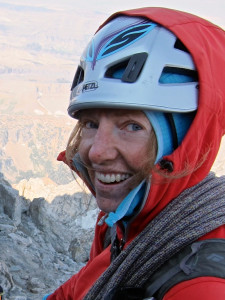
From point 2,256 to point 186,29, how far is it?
345 inches

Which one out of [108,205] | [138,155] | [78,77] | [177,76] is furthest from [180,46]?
[108,205]

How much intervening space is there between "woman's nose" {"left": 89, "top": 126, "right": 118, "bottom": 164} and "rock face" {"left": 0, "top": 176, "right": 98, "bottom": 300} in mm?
4073

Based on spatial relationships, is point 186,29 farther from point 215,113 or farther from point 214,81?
point 215,113

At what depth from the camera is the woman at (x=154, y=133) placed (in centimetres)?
205

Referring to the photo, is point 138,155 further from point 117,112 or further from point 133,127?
point 117,112

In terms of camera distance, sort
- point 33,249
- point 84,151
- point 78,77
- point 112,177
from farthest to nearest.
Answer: point 33,249 → point 78,77 → point 84,151 → point 112,177

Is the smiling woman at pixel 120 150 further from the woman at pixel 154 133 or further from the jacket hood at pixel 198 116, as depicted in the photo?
the jacket hood at pixel 198 116

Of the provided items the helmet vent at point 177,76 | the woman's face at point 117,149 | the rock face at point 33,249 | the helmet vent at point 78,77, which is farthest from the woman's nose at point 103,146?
the rock face at point 33,249

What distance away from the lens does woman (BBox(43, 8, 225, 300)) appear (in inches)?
80.7

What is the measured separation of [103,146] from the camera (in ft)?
6.93

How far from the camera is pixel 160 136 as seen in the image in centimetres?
212

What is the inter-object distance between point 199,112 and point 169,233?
27.2 inches

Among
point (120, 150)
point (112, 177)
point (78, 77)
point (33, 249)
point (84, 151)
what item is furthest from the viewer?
point (33, 249)

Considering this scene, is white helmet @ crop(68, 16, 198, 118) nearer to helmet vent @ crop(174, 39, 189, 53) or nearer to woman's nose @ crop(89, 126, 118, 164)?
helmet vent @ crop(174, 39, 189, 53)
